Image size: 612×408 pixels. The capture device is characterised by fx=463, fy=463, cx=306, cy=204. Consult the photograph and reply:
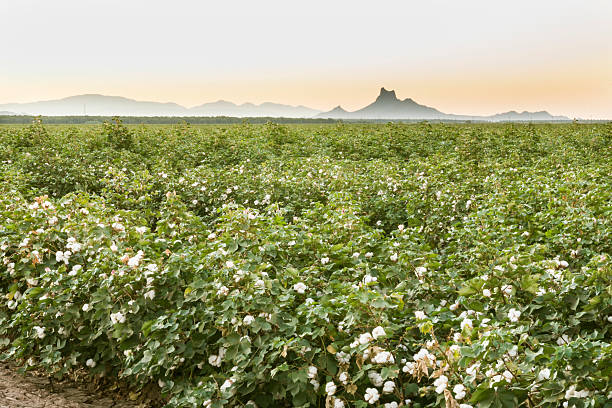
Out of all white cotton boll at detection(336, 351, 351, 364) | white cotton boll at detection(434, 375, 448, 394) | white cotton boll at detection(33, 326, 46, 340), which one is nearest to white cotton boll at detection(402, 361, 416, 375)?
white cotton boll at detection(434, 375, 448, 394)

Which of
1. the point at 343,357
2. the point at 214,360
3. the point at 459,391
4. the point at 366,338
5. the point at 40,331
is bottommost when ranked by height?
the point at 40,331

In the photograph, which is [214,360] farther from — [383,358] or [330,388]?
[383,358]

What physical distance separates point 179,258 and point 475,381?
9.02 ft

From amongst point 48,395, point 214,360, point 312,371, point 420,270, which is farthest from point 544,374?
point 48,395

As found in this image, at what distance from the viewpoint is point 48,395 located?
170 inches

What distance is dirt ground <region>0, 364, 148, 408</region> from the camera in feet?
13.6

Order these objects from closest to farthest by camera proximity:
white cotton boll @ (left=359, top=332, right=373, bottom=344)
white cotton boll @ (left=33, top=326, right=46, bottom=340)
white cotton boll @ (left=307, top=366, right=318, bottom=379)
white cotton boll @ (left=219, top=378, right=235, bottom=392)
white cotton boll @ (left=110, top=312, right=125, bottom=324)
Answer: white cotton boll @ (left=359, top=332, right=373, bottom=344), white cotton boll @ (left=307, top=366, right=318, bottom=379), white cotton boll @ (left=219, top=378, right=235, bottom=392), white cotton boll @ (left=110, top=312, right=125, bottom=324), white cotton boll @ (left=33, top=326, right=46, bottom=340)

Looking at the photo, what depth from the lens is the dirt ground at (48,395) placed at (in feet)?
13.6

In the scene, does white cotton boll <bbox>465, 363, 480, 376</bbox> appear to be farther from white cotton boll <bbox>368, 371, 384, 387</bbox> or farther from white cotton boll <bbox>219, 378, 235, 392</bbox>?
white cotton boll <bbox>219, 378, 235, 392</bbox>

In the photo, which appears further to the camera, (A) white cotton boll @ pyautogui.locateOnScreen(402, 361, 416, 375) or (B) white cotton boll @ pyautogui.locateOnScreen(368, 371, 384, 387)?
(B) white cotton boll @ pyautogui.locateOnScreen(368, 371, 384, 387)

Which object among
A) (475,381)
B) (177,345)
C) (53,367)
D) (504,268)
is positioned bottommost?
(53,367)

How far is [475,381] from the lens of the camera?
2684mm

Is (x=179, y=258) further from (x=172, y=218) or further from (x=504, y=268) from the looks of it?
(x=504, y=268)

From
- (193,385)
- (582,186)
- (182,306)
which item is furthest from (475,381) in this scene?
(582,186)
